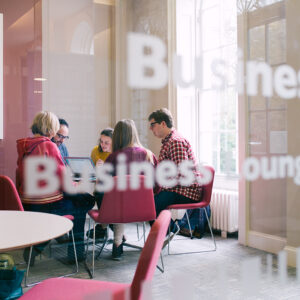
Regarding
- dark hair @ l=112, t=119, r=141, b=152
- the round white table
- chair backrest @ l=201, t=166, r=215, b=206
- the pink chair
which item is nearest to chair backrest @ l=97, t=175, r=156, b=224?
dark hair @ l=112, t=119, r=141, b=152

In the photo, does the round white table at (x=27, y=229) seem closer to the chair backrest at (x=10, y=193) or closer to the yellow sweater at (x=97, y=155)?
the chair backrest at (x=10, y=193)

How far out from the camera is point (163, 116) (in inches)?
105

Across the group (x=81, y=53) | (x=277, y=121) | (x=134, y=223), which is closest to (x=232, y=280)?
(x=134, y=223)

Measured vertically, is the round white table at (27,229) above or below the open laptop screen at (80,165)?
below

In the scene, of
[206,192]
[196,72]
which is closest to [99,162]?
[196,72]

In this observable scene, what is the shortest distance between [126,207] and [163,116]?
0.66 metres

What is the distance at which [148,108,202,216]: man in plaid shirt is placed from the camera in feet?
8.82

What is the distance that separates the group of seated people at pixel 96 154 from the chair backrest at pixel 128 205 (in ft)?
Answer: 0.23

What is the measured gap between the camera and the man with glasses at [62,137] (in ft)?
7.91

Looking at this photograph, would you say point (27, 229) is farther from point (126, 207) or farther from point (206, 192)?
point (206, 192)

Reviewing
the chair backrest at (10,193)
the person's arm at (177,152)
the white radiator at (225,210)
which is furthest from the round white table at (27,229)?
the white radiator at (225,210)

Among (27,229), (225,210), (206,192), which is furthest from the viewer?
(225,210)

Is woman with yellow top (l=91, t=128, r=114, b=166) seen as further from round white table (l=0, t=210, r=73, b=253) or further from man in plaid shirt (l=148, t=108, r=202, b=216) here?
round white table (l=0, t=210, r=73, b=253)

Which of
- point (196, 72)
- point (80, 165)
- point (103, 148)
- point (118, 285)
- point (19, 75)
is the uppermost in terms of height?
point (196, 72)
